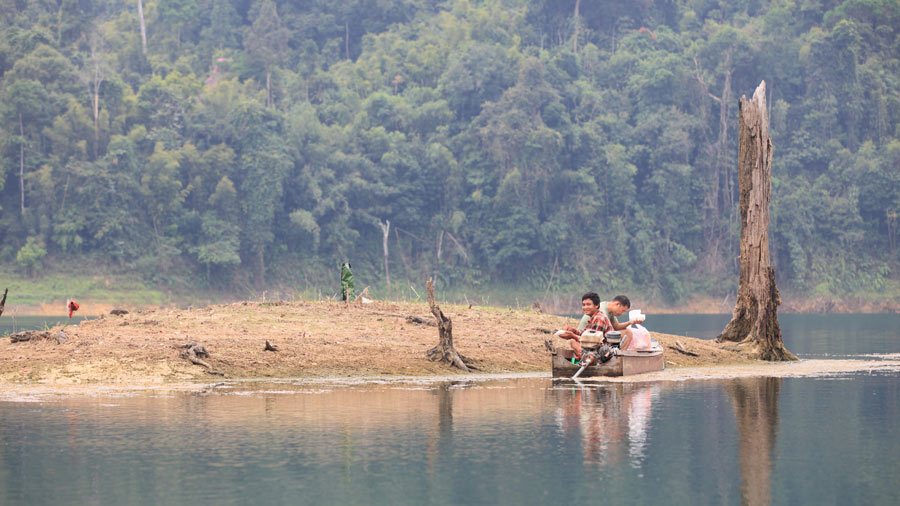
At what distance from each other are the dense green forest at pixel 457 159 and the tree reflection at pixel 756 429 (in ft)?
193

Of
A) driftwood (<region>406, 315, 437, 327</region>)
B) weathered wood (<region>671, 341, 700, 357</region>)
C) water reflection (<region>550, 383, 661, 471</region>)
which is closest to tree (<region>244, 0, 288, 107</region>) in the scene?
driftwood (<region>406, 315, 437, 327</region>)

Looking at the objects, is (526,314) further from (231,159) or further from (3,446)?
(231,159)

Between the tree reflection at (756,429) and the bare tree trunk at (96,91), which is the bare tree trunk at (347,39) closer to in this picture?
the bare tree trunk at (96,91)

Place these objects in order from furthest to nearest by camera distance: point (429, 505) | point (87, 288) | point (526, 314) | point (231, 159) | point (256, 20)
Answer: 1. point (256, 20)
2. point (231, 159)
3. point (87, 288)
4. point (526, 314)
5. point (429, 505)

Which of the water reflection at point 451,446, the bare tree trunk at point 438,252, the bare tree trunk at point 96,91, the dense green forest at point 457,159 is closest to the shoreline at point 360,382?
the water reflection at point 451,446

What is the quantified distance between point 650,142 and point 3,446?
7887cm

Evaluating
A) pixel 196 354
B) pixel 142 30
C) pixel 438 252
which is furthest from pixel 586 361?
pixel 142 30

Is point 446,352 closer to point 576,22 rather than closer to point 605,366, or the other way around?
point 605,366

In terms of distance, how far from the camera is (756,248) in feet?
101

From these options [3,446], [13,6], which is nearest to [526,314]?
[3,446]

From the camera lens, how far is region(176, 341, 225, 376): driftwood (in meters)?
24.7

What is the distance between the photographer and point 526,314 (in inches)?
1407

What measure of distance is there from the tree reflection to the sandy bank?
154 inches

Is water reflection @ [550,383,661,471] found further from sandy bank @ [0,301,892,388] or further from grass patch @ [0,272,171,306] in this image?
grass patch @ [0,272,171,306]
